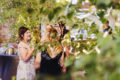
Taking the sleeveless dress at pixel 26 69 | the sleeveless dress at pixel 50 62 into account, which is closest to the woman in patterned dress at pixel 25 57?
the sleeveless dress at pixel 26 69

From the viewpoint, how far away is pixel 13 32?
14.4 ft

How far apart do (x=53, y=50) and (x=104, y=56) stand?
2.52 meters

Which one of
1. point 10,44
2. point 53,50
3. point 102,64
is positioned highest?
point 102,64

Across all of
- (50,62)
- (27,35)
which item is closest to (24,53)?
(27,35)

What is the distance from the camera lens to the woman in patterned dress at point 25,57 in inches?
131

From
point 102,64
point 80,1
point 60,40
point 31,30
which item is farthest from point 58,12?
point 31,30

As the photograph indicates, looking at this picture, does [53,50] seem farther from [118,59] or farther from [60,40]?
[118,59]

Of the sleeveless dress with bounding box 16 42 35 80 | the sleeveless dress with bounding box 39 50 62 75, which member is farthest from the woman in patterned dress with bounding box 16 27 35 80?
the sleeveless dress with bounding box 39 50 62 75

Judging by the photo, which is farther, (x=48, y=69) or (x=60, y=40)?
(x=48, y=69)

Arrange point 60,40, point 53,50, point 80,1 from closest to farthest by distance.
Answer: point 80,1
point 60,40
point 53,50

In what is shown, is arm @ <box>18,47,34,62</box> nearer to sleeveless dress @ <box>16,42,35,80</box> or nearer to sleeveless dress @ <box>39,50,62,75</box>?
sleeveless dress @ <box>16,42,35,80</box>

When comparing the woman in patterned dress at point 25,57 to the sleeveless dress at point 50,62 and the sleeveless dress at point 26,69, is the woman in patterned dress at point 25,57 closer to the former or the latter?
the sleeveless dress at point 26,69

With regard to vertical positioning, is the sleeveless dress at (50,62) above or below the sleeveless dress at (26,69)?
above

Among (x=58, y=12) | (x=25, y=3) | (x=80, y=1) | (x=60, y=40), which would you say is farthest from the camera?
(x=25, y=3)
